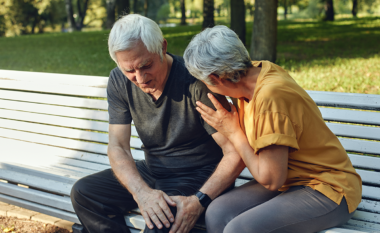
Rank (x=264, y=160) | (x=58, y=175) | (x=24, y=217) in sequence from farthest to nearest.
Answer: (x=24, y=217) → (x=58, y=175) → (x=264, y=160)

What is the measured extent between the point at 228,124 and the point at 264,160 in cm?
37

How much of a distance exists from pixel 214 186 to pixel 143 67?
919mm

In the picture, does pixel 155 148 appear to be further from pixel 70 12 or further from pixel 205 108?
pixel 70 12

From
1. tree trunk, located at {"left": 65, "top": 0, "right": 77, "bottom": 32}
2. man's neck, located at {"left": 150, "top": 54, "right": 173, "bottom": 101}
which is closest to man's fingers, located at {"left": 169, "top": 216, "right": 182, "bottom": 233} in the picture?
man's neck, located at {"left": 150, "top": 54, "right": 173, "bottom": 101}

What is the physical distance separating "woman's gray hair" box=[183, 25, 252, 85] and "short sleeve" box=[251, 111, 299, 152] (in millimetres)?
354

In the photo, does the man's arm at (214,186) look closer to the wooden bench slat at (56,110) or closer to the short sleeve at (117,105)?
the short sleeve at (117,105)

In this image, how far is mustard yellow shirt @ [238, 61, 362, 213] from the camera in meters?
1.97

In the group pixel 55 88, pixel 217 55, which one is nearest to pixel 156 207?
pixel 217 55

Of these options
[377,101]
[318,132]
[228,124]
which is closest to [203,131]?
[228,124]

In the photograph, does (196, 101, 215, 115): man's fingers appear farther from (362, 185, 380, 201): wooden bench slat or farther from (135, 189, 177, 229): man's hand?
(362, 185, 380, 201): wooden bench slat

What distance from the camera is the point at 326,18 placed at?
23016 millimetres

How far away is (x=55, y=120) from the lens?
12.8 ft

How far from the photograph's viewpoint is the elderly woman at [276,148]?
2.01 m

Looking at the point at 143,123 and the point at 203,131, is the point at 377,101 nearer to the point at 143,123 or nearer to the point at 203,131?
the point at 203,131
